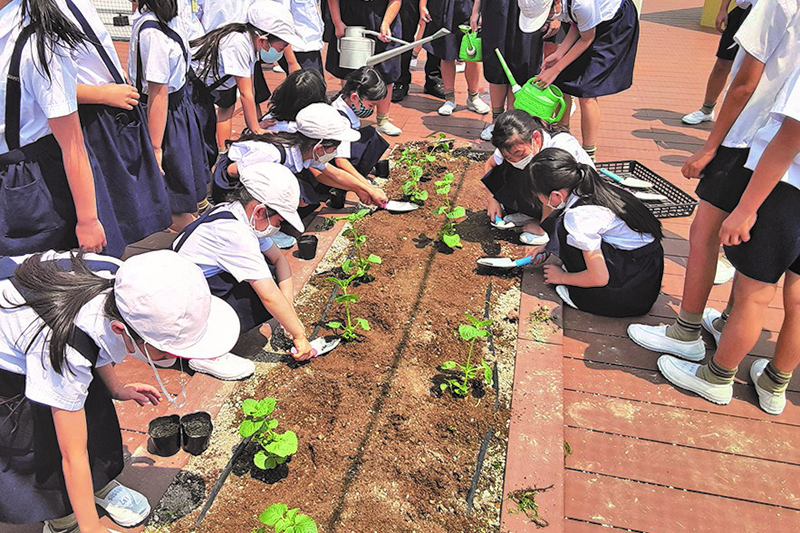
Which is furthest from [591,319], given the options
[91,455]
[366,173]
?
[91,455]

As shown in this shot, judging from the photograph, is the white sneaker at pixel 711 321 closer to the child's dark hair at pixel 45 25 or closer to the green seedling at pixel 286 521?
the green seedling at pixel 286 521

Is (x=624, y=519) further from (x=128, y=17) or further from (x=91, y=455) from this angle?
(x=128, y=17)

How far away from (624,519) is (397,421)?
0.79 metres

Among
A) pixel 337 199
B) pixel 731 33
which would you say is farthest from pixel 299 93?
pixel 731 33

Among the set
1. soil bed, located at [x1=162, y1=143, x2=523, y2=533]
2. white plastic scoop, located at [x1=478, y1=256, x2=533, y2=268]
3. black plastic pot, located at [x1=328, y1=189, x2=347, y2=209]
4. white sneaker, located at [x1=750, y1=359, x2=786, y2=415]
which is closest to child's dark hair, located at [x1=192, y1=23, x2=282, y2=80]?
black plastic pot, located at [x1=328, y1=189, x2=347, y2=209]

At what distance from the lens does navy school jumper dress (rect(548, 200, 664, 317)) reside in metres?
2.63

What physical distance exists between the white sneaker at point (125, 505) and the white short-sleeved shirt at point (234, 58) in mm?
2289

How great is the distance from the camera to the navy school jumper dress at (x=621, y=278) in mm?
2629

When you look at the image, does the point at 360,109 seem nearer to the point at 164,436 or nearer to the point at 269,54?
the point at 269,54

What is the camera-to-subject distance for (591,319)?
2754 mm

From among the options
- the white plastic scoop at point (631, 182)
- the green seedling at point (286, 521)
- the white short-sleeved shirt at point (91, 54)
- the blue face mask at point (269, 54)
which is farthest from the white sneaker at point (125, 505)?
the white plastic scoop at point (631, 182)

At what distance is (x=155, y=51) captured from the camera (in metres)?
2.51

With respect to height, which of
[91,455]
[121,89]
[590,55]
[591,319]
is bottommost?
[591,319]

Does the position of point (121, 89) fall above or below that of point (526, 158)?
above
